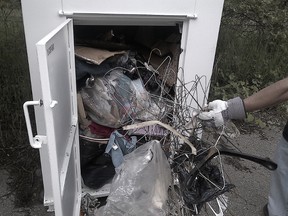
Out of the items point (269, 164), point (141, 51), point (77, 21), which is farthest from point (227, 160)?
point (77, 21)

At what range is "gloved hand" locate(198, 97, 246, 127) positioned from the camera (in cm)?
167

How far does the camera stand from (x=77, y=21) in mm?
1924

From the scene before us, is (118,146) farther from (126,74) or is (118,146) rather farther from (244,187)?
(244,187)

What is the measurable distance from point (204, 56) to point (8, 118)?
213cm

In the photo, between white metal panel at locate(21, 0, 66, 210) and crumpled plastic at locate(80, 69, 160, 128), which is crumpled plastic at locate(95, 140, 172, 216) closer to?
crumpled plastic at locate(80, 69, 160, 128)

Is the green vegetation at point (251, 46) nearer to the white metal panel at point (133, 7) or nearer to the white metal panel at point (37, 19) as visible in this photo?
the white metal panel at point (133, 7)

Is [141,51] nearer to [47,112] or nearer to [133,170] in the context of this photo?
[133,170]

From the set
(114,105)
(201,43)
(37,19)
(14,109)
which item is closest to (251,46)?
(201,43)

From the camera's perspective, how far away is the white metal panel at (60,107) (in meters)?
1.14

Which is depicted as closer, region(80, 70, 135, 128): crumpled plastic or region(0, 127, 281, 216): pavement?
region(80, 70, 135, 128): crumpled plastic

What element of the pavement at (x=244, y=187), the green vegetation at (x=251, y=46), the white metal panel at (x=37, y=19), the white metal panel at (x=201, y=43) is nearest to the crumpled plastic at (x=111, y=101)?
the white metal panel at (x=201, y=43)

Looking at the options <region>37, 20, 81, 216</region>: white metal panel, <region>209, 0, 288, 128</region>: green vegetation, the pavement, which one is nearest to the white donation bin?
<region>37, 20, 81, 216</region>: white metal panel

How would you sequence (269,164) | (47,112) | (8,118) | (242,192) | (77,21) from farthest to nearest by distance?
1. (8,118)
2. (242,192)
3. (77,21)
4. (269,164)
5. (47,112)

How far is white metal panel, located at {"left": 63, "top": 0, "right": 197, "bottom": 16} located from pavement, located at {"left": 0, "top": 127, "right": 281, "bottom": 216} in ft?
5.02
